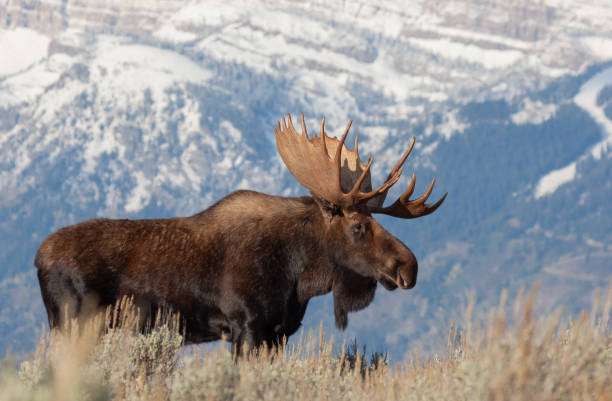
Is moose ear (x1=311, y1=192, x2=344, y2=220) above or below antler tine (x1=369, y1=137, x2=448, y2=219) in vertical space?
below

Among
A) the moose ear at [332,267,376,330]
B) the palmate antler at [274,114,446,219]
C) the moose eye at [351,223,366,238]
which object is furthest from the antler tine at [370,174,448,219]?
the moose ear at [332,267,376,330]

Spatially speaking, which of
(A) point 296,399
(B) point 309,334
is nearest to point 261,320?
(B) point 309,334

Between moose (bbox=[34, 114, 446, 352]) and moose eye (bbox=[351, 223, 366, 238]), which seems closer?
moose (bbox=[34, 114, 446, 352])

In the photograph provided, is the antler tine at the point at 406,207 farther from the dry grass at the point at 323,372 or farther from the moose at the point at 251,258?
the dry grass at the point at 323,372

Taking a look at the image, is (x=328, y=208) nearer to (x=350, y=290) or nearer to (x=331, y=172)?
(x=331, y=172)

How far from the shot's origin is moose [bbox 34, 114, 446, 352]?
10.5m

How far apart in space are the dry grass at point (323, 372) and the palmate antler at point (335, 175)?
81.6 inches

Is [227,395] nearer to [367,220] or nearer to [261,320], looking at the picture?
[261,320]

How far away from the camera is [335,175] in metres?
10.9

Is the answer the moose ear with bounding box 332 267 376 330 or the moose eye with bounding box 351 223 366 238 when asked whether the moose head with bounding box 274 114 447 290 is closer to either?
the moose eye with bounding box 351 223 366 238

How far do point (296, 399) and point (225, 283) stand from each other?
132 inches

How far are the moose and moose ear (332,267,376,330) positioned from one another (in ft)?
0.05

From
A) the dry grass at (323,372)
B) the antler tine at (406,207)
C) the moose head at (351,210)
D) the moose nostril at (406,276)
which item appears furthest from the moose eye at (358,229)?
the dry grass at (323,372)

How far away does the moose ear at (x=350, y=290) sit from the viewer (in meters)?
11.4
